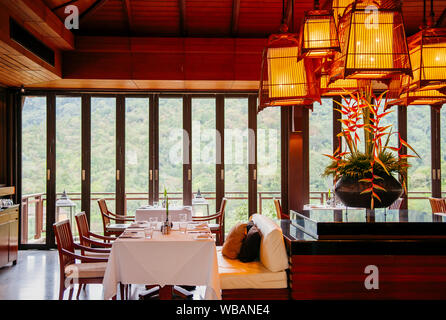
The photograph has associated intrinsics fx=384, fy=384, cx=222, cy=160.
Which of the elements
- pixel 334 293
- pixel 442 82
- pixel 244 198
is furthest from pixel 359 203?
pixel 244 198

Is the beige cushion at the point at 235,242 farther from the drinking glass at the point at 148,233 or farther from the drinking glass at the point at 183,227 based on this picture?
the drinking glass at the point at 148,233

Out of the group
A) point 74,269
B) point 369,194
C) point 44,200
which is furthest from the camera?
point 44,200

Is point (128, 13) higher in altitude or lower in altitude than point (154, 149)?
higher

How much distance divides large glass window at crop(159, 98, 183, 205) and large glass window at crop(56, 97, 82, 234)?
4.96 feet

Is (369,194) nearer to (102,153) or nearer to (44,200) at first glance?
(102,153)

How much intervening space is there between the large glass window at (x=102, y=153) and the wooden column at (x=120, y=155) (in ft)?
0.25

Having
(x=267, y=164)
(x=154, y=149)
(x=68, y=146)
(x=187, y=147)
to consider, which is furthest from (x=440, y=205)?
(x=68, y=146)

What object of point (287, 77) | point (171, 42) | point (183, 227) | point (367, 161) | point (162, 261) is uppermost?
point (171, 42)

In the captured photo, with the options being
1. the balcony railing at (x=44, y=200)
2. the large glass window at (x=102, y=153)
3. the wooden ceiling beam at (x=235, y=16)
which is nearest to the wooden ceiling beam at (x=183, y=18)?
the wooden ceiling beam at (x=235, y=16)

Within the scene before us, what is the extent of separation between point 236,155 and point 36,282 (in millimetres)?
3888

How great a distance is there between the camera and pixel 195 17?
6.31m

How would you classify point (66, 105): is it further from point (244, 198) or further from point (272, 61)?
point (272, 61)

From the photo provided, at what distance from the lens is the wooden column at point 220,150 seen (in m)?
7.20

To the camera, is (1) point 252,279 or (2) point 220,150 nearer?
(1) point 252,279
